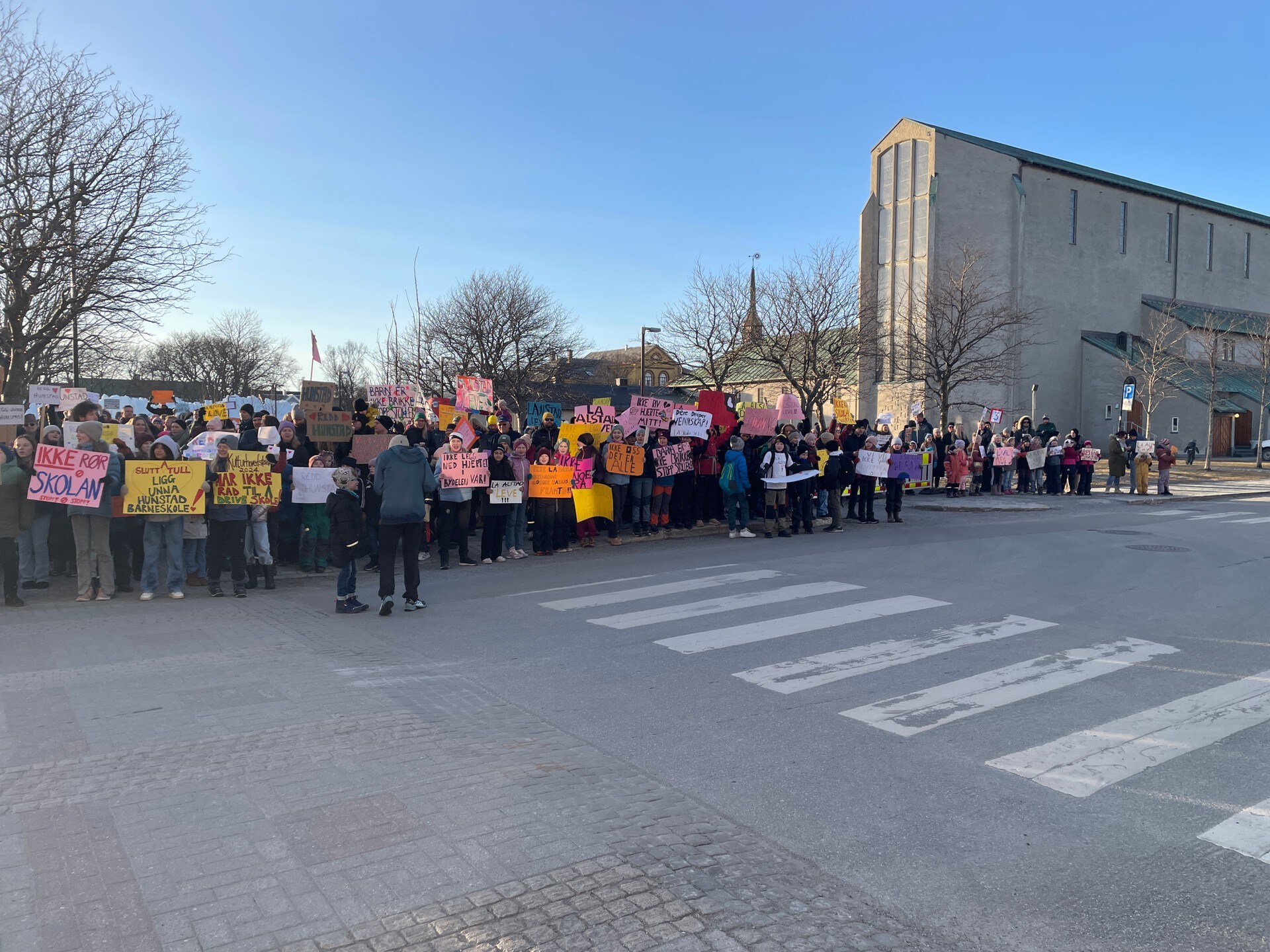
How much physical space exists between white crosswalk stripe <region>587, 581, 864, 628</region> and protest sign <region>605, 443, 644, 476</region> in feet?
15.9

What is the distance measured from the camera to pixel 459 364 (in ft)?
148

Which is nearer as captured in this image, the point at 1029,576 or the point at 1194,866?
the point at 1194,866

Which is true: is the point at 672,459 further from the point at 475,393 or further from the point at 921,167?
the point at 921,167

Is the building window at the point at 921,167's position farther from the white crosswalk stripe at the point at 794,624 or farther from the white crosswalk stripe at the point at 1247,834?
the white crosswalk stripe at the point at 1247,834

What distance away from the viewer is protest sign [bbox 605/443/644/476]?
15.2m

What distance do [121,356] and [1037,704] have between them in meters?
28.4

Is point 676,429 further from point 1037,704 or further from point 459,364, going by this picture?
point 459,364

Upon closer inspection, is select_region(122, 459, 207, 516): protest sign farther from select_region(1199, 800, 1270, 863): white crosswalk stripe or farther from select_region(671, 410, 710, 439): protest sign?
select_region(1199, 800, 1270, 863): white crosswalk stripe

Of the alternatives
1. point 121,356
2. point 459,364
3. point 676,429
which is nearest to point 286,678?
point 676,429

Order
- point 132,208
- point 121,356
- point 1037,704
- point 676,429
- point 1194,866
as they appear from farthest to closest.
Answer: point 121,356 < point 132,208 < point 676,429 < point 1037,704 < point 1194,866

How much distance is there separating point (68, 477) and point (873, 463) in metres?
13.8

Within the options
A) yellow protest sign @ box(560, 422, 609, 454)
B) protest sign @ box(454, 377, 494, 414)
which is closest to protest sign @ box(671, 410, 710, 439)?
yellow protest sign @ box(560, 422, 609, 454)

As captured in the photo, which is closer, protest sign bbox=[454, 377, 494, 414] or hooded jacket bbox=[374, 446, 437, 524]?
hooded jacket bbox=[374, 446, 437, 524]

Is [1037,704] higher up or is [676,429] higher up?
[676,429]
